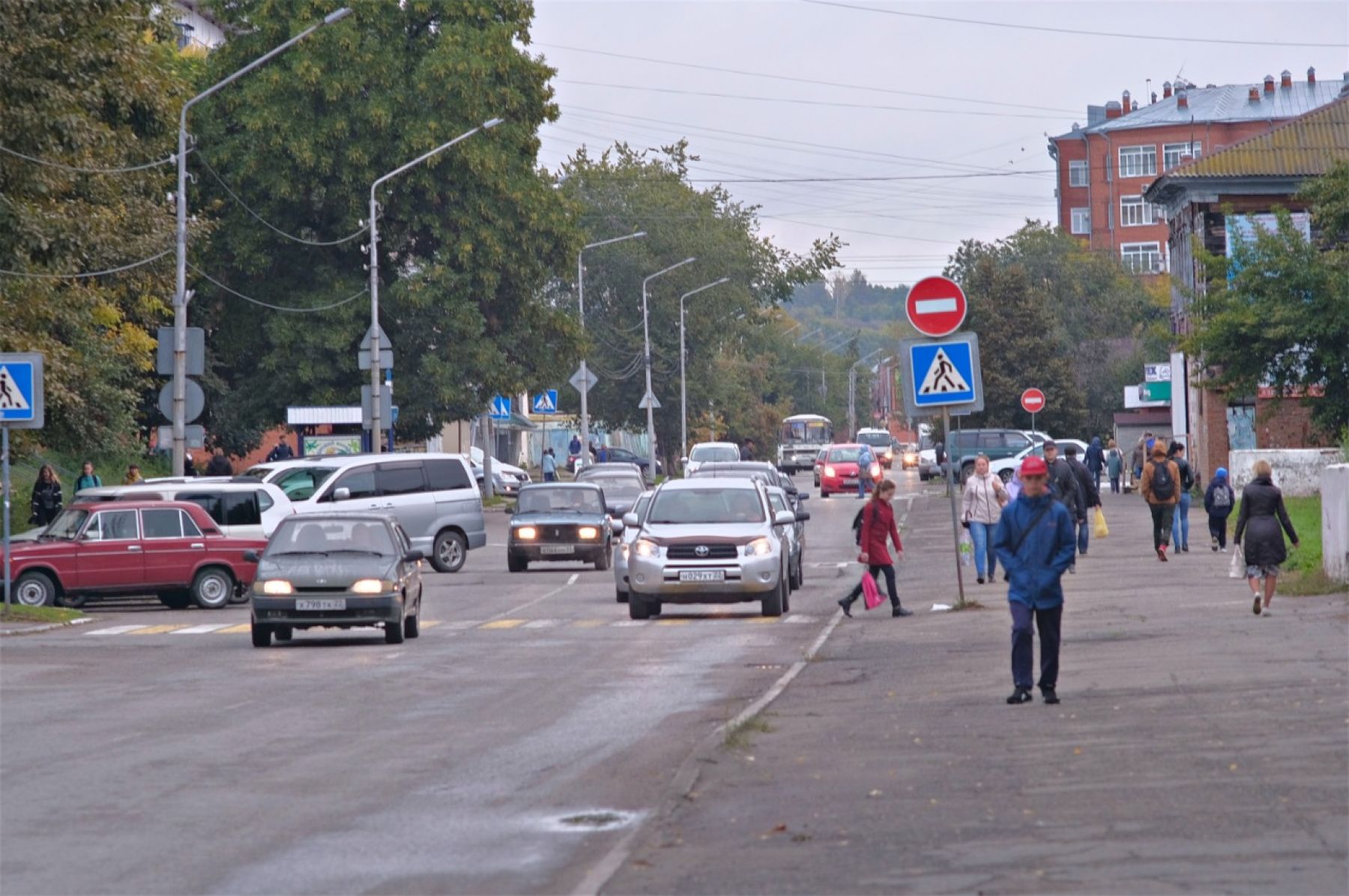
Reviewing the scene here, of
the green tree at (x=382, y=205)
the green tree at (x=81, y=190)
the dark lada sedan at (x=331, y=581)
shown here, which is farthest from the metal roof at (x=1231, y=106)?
the dark lada sedan at (x=331, y=581)

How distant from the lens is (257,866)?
343 inches

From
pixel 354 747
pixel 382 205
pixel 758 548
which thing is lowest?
pixel 354 747

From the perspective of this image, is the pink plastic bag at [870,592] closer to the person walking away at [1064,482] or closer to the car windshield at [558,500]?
the person walking away at [1064,482]

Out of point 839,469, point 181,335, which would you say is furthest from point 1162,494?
point 839,469

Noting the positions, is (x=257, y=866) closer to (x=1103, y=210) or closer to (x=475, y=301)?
(x=475, y=301)

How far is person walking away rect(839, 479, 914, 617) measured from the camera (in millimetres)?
23453

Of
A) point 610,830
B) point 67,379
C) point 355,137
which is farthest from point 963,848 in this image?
point 355,137

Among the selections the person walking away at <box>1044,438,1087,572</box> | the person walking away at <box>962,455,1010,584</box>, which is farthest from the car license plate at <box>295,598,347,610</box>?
the person walking away at <box>1044,438,1087,572</box>

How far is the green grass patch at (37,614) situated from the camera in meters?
25.2

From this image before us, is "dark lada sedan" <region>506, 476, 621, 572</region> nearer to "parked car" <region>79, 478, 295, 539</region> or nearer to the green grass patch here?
"parked car" <region>79, 478, 295, 539</region>

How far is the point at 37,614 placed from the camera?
25.8 m

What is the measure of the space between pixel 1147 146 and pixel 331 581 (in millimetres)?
116008

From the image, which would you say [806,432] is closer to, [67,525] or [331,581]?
[67,525]

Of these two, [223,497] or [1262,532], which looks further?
[223,497]
